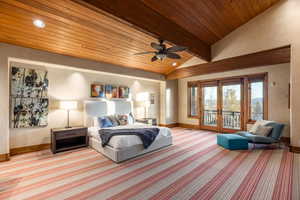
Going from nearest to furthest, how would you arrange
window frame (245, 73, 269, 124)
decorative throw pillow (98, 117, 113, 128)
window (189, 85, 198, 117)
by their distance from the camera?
decorative throw pillow (98, 117, 113, 128)
window frame (245, 73, 269, 124)
window (189, 85, 198, 117)

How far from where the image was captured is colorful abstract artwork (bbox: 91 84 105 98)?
16.8 feet

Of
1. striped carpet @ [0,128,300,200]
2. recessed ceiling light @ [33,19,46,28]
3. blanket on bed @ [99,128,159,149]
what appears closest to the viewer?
striped carpet @ [0,128,300,200]

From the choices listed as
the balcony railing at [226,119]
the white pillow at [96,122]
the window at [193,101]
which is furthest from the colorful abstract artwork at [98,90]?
the balcony railing at [226,119]

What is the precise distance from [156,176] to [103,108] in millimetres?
3374

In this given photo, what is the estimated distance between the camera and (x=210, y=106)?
696cm

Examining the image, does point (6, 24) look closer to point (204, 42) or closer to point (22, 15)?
point (22, 15)

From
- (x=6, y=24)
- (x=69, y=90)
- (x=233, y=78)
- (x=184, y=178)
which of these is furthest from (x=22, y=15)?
(x=233, y=78)

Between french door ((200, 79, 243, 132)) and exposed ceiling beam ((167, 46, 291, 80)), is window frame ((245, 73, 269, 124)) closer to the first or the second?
french door ((200, 79, 243, 132))

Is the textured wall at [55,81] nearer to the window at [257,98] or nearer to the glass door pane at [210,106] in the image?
the glass door pane at [210,106]

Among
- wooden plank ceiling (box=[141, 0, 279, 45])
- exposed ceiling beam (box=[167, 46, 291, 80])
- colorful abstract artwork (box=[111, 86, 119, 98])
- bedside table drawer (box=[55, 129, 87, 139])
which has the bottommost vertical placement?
bedside table drawer (box=[55, 129, 87, 139])

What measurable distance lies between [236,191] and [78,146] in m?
4.07

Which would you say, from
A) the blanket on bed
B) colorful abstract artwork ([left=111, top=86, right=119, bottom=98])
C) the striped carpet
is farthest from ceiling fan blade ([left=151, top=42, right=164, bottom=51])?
colorful abstract artwork ([left=111, top=86, right=119, bottom=98])

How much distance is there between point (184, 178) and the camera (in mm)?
2557

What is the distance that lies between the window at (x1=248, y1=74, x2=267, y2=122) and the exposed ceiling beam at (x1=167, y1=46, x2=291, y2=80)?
1467 millimetres
